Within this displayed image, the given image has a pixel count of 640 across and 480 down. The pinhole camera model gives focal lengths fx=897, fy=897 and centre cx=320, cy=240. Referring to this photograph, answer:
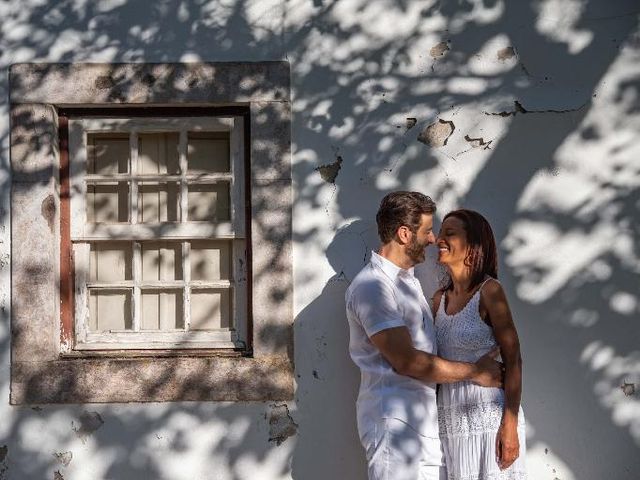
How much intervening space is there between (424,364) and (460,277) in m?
0.54

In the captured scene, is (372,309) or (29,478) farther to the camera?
(29,478)

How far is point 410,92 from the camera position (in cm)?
465

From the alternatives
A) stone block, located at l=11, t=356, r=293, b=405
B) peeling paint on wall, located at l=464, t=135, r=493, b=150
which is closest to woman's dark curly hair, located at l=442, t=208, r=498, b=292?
peeling paint on wall, located at l=464, t=135, r=493, b=150

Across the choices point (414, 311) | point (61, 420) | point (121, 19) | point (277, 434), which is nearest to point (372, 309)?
point (414, 311)

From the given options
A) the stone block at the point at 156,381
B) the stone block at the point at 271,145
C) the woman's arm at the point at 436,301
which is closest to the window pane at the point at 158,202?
the stone block at the point at 271,145

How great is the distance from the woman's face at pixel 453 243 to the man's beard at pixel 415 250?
10 cm

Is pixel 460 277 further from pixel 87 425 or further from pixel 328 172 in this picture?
pixel 87 425

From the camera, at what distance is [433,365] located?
3.92 m

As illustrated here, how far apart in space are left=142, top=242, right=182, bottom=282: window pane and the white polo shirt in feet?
3.57

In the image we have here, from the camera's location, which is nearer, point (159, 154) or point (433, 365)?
point (433, 365)

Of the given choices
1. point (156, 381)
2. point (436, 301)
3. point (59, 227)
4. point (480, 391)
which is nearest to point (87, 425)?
point (156, 381)

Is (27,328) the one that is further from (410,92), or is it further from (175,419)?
(410,92)

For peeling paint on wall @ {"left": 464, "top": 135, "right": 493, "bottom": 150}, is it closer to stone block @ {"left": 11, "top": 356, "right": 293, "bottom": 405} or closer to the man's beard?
the man's beard

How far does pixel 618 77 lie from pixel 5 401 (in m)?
3.57
